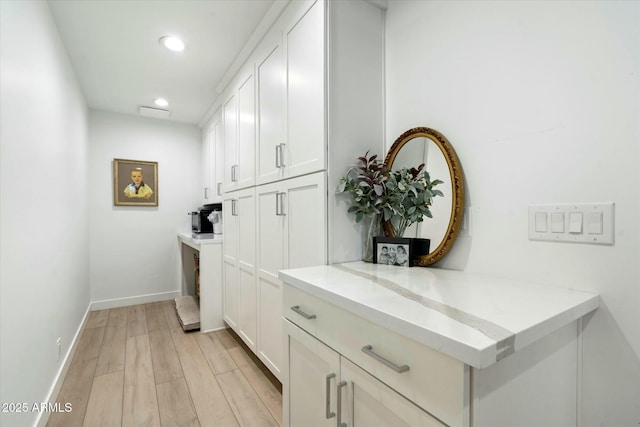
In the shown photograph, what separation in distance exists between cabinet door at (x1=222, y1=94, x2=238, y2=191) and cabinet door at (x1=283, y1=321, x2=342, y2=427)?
1.80 metres

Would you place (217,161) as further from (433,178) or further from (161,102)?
(433,178)

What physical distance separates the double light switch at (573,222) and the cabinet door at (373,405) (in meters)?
0.71

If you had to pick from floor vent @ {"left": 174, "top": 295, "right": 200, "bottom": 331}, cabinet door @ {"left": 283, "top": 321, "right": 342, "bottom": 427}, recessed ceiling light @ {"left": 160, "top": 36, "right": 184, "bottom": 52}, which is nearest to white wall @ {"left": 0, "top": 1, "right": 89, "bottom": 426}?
recessed ceiling light @ {"left": 160, "top": 36, "right": 184, "bottom": 52}

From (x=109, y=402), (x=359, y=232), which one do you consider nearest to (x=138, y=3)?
(x=359, y=232)

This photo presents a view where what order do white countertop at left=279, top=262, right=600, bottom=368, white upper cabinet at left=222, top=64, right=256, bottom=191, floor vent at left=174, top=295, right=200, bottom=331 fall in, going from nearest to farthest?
white countertop at left=279, top=262, right=600, bottom=368
white upper cabinet at left=222, top=64, right=256, bottom=191
floor vent at left=174, top=295, right=200, bottom=331

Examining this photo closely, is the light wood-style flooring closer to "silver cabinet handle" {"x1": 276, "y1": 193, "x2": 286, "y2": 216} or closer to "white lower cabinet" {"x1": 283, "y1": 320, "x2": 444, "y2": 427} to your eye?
"white lower cabinet" {"x1": 283, "y1": 320, "x2": 444, "y2": 427}

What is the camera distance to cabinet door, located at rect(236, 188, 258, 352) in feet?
7.24

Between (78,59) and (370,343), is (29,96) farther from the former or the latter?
(370,343)

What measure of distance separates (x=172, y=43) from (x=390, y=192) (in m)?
2.00

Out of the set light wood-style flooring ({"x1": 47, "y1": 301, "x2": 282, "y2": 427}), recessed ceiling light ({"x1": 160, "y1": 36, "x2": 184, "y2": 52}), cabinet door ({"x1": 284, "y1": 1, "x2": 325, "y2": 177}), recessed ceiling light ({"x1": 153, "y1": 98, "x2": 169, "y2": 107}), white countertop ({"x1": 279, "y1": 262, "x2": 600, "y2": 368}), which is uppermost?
recessed ceiling light ({"x1": 160, "y1": 36, "x2": 184, "y2": 52})

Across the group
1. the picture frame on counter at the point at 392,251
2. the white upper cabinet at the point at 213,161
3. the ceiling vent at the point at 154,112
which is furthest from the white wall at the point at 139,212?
the picture frame on counter at the point at 392,251

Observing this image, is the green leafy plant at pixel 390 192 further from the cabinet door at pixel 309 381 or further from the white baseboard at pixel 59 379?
the white baseboard at pixel 59 379

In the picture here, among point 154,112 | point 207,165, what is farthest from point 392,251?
point 154,112

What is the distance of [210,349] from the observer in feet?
8.26
